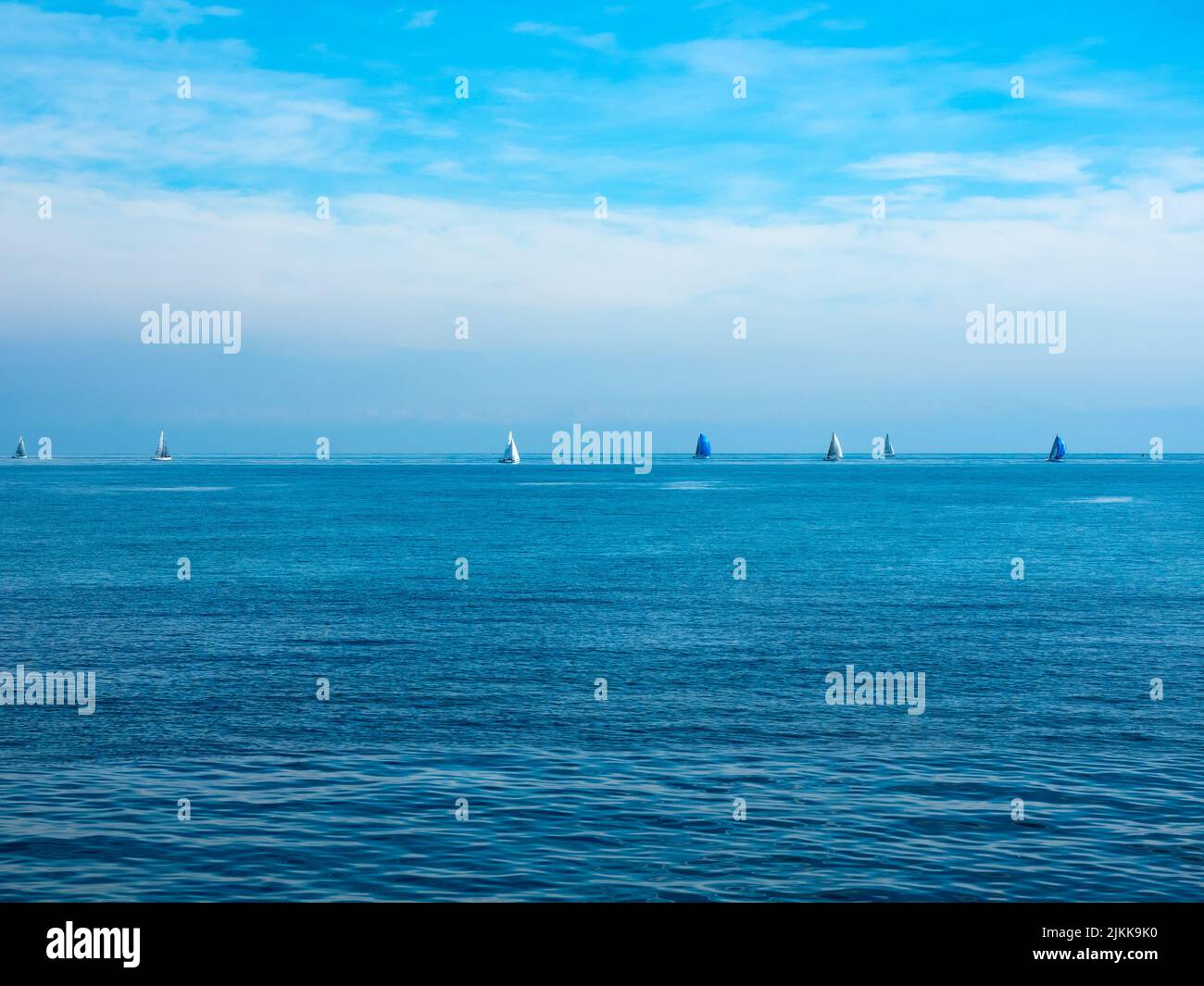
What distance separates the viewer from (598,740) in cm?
3206

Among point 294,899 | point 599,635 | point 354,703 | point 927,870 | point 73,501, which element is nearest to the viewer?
point 294,899

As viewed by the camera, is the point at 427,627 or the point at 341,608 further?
the point at 341,608

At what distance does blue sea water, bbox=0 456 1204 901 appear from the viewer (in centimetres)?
2186

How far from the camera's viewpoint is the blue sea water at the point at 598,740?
2186 centimetres

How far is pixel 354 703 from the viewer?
36.7 meters

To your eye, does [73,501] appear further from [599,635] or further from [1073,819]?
[1073,819]

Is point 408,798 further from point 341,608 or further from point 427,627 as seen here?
point 341,608

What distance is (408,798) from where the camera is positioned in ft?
86.3
